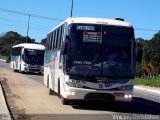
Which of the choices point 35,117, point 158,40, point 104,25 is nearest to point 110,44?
point 104,25

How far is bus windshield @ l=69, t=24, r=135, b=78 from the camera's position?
50.8 ft

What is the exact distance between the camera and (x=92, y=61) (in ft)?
50.9

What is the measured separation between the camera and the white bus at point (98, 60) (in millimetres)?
15352

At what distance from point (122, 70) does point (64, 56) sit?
209 centimetres

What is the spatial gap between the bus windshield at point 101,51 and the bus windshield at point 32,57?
94.5 ft

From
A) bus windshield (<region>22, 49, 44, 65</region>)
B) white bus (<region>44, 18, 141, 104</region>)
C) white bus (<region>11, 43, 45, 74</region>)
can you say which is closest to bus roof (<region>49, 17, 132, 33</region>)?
white bus (<region>44, 18, 141, 104</region>)

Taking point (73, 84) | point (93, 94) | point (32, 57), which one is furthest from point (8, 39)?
point (93, 94)

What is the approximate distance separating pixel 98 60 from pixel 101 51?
1.12 ft

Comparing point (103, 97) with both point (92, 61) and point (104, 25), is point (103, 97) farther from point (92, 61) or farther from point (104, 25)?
point (104, 25)

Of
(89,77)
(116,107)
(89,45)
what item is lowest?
(116,107)

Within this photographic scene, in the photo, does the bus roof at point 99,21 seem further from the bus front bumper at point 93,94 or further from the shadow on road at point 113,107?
the shadow on road at point 113,107

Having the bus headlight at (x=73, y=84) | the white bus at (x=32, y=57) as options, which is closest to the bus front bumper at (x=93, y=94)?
the bus headlight at (x=73, y=84)

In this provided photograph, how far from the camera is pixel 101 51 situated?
15.6m

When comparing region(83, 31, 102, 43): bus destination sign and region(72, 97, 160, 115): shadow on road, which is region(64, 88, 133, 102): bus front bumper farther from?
region(83, 31, 102, 43): bus destination sign
